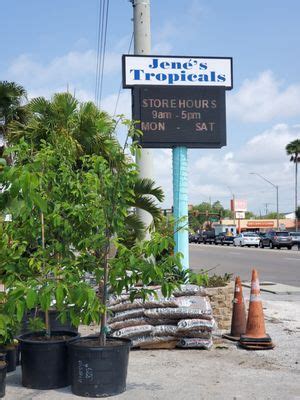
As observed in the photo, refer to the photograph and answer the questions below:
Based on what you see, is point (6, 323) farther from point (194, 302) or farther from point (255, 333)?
point (255, 333)

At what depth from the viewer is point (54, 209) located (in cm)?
596

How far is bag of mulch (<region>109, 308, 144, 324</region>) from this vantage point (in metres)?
8.00

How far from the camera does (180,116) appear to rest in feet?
36.6

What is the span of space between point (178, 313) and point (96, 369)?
7.68ft

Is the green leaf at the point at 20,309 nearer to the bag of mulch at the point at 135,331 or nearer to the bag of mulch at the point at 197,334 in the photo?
the bag of mulch at the point at 135,331

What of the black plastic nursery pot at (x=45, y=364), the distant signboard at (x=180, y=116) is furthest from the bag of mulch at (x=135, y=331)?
the distant signboard at (x=180, y=116)

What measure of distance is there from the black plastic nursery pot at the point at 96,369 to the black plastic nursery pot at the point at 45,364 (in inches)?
8.3

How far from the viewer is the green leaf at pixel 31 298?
4918 millimetres

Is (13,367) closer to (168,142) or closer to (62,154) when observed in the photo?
(62,154)

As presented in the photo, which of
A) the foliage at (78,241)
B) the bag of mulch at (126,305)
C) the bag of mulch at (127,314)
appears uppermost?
the foliage at (78,241)

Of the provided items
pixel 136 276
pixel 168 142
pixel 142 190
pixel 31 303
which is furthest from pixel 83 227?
pixel 142 190

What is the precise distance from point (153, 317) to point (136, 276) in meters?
2.39

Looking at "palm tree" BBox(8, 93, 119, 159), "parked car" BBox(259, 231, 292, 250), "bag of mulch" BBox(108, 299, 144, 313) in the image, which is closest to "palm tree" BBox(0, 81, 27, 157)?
"palm tree" BBox(8, 93, 119, 159)

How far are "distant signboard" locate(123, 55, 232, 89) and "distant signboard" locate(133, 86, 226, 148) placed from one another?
0.60ft
